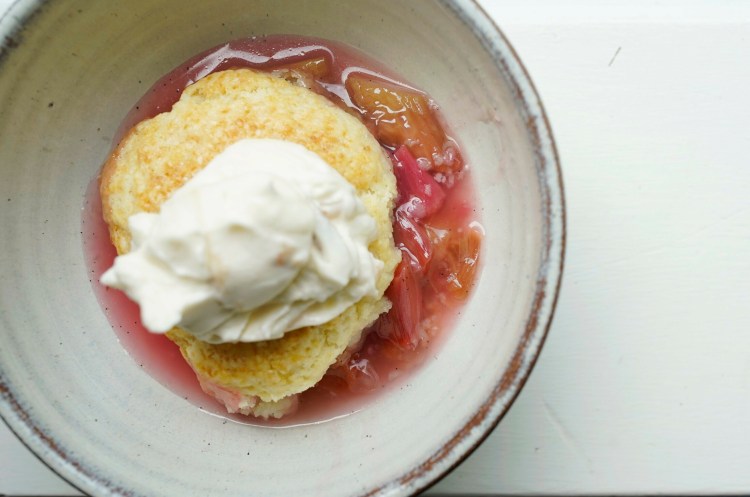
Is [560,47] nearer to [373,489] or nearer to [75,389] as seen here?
[373,489]

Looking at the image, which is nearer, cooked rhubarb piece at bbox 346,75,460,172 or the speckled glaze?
the speckled glaze

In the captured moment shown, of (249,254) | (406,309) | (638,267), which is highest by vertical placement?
(249,254)

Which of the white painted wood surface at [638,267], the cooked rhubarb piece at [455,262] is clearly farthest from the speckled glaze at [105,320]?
the white painted wood surface at [638,267]

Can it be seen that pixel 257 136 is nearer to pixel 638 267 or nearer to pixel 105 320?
pixel 105 320

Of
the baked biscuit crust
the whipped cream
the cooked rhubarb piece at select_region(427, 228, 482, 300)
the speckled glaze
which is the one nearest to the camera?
the whipped cream

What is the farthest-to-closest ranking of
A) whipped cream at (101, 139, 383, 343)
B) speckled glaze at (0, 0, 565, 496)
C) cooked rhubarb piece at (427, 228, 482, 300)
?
cooked rhubarb piece at (427, 228, 482, 300), speckled glaze at (0, 0, 565, 496), whipped cream at (101, 139, 383, 343)

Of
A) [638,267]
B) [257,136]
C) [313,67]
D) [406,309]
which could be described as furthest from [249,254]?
[638,267]

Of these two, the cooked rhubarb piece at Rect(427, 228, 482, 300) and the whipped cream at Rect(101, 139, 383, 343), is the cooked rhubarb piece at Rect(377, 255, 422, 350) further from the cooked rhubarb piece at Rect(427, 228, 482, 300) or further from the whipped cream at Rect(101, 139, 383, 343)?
the whipped cream at Rect(101, 139, 383, 343)

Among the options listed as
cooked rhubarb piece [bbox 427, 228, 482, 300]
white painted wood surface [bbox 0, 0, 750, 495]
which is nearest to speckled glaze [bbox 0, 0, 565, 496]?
cooked rhubarb piece [bbox 427, 228, 482, 300]
